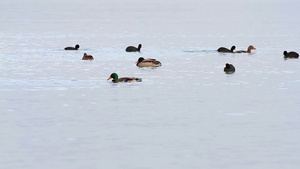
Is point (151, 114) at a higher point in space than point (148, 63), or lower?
lower

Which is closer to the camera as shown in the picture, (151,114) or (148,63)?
(151,114)

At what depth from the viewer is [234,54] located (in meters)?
53.2

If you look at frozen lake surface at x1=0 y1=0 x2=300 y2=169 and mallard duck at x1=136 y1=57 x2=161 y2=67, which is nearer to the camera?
frozen lake surface at x1=0 y1=0 x2=300 y2=169

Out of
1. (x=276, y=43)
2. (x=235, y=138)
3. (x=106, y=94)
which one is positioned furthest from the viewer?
(x=276, y=43)

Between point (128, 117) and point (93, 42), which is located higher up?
point (93, 42)

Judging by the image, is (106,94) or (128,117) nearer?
(128,117)

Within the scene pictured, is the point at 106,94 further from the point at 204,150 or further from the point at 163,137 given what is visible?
the point at 204,150

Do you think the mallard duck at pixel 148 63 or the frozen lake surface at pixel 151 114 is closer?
the frozen lake surface at pixel 151 114

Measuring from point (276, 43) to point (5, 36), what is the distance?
2510 cm

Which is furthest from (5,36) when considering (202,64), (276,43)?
(202,64)

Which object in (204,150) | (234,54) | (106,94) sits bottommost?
(204,150)

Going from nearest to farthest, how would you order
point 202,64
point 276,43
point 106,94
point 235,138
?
point 235,138 → point 106,94 → point 202,64 → point 276,43

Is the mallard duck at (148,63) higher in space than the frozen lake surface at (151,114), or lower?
higher

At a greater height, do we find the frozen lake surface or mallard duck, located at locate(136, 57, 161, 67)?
mallard duck, located at locate(136, 57, 161, 67)
